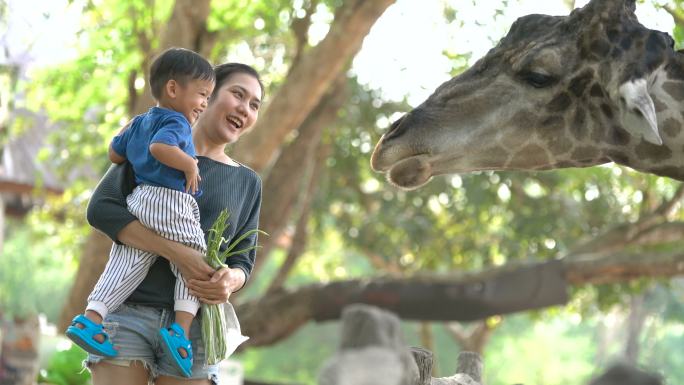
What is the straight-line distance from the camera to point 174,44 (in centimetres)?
845

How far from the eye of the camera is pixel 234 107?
3.32m

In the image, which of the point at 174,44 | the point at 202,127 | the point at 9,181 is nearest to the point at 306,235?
the point at 174,44

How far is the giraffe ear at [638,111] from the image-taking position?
9.88 feet

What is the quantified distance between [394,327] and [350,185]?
12479 mm

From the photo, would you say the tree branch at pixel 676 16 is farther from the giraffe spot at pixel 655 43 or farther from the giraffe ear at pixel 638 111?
the giraffe ear at pixel 638 111

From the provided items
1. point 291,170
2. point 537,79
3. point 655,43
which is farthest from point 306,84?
point 655,43

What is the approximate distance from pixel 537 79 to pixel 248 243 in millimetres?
1057

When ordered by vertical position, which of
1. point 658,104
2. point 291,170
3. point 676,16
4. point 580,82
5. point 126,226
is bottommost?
point 126,226

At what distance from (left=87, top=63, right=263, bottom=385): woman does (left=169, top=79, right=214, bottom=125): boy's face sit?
18 cm

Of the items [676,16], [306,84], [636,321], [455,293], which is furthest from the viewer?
[636,321]

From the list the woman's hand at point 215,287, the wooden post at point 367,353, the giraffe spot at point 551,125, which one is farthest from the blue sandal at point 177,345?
the giraffe spot at point 551,125

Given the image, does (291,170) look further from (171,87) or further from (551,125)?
(171,87)

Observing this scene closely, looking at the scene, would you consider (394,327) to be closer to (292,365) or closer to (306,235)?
(306,235)

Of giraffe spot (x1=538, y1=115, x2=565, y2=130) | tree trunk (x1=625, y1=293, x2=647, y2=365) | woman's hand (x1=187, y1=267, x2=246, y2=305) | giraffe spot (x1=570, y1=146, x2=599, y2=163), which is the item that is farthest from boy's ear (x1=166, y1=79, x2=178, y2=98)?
tree trunk (x1=625, y1=293, x2=647, y2=365)
